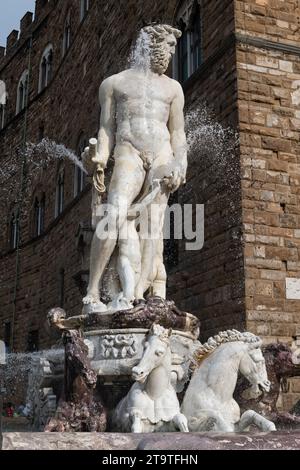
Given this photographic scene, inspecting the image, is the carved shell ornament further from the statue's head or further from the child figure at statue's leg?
the statue's head

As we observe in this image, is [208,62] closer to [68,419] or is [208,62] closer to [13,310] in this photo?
[68,419]

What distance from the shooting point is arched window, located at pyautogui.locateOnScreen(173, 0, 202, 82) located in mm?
11013

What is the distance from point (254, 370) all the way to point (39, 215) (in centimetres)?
1802

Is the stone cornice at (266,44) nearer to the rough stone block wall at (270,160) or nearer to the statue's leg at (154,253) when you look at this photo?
the rough stone block wall at (270,160)

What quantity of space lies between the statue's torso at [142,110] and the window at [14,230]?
18.2m

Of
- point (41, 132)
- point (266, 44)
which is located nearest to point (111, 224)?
point (266, 44)

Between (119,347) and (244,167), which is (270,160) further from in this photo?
(119,347)

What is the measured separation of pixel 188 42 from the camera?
11.3m

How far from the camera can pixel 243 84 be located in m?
9.17

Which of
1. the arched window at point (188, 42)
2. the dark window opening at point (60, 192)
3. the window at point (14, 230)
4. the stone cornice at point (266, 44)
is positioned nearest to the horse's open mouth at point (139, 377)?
the stone cornice at point (266, 44)

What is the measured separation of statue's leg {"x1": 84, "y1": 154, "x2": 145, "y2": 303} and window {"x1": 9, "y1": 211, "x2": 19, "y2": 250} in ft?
60.9

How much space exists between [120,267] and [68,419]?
1.48 meters
